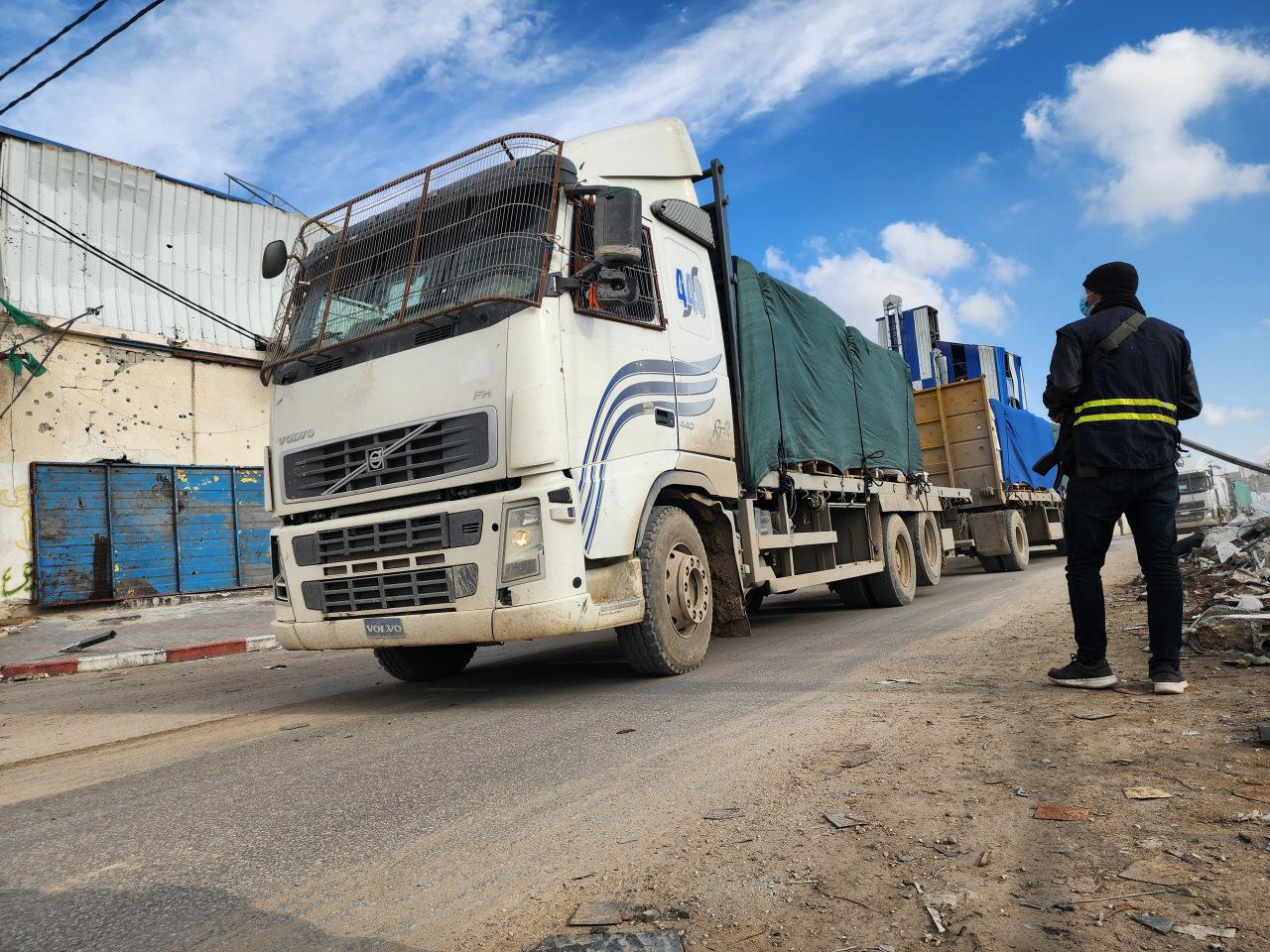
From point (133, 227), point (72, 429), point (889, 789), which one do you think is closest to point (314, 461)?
point (889, 789)

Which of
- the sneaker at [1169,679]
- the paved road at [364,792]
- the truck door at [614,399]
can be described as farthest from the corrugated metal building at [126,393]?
the sneaker at [1169,679]

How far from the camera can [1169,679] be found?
3965mm

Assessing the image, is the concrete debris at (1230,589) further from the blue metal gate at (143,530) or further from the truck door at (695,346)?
the blue metal gate at (143,530)

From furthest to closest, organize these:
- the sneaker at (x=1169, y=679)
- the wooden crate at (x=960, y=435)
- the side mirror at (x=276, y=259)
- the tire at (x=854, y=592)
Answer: the wooden crate at (x=960, y=435) < the tire at (x=854, y=592) < the side mirror at (x=276, y=259) < the sneaker at (x=1169, y=679)

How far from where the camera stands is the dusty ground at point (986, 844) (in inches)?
75.2

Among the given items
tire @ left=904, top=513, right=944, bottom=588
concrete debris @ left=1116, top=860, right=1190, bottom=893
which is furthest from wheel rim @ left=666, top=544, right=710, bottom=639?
tire @ left=904, top=513, right=944, bottom=588

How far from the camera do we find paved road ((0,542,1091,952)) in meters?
2.22

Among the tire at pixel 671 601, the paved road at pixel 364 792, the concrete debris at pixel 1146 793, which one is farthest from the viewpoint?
the tire at pixel 671 601

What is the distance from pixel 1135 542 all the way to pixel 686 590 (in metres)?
2.55

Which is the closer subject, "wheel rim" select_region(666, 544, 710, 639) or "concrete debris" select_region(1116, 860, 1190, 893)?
"concrete debris" select_region(1116, 860, 1190, 893)

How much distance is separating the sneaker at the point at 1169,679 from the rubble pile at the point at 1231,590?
0.71 metres

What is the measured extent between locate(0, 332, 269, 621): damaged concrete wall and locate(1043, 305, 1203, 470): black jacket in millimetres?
12592

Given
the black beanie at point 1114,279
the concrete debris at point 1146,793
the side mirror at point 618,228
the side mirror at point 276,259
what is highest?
the side mirror at point 276,259

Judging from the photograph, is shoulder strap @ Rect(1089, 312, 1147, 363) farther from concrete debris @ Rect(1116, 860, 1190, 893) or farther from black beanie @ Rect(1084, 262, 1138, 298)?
concrete debris @ Rect(1116, 860, 1190, 893)
